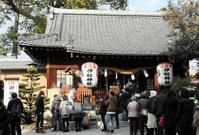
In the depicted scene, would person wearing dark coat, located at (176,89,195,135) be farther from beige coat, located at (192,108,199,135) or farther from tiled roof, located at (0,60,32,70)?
tiled roof, located at (0,60,32,70)

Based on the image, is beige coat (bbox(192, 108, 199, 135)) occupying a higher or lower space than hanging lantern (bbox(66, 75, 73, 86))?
lower

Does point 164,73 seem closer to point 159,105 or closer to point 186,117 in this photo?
point 159,105

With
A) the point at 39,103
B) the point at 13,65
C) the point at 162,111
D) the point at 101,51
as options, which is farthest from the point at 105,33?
the point at 162,111

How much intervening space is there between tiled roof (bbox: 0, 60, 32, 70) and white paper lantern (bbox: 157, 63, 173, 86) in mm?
10760

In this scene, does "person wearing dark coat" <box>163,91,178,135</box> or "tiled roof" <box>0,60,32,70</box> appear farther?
"tiled roof" <box>0,60,32,70</box>

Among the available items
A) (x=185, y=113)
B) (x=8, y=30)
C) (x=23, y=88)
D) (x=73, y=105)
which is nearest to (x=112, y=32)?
(x=23, y=88)

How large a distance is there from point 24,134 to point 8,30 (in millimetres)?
22375

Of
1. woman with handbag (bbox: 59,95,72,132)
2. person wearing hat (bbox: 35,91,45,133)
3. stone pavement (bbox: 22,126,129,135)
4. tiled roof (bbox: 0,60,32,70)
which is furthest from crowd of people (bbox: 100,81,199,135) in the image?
tiled roof (bbox: 0,60,32,70)

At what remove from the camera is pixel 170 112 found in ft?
35.7

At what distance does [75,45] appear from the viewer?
77.6 ft

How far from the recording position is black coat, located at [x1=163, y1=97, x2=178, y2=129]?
1073cm

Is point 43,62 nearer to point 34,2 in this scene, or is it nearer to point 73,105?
point 73,105

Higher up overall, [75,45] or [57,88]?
[75,45]

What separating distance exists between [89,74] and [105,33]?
5.67 meters
